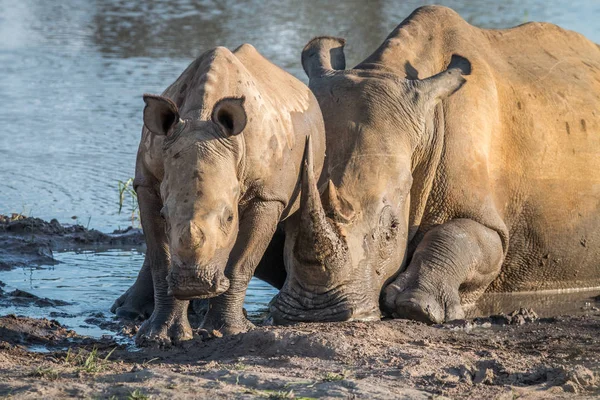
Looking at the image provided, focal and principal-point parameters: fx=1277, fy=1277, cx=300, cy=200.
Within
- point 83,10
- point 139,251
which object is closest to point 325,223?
point 139,251

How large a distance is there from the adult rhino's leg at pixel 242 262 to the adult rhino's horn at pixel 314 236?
293mm

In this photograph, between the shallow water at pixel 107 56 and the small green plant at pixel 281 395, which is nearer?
the small green plant at pixel 281 395

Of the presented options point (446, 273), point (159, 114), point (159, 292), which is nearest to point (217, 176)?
point (159, 114)

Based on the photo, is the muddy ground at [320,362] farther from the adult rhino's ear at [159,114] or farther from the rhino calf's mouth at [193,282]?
the adult rhino's ear at [159,114]

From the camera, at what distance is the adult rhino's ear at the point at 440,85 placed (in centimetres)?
945

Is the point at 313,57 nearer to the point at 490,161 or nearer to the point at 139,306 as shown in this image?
the point at 490,161

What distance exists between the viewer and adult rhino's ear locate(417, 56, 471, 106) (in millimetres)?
9445

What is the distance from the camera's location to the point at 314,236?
8.36 metres

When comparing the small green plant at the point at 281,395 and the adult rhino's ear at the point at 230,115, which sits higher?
the adult rhino's ear at the point at 230,115

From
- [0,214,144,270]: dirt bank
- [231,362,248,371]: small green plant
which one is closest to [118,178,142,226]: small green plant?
[0,214,144,270]: dirt bank

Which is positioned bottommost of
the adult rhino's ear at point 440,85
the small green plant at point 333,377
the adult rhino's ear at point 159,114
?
the small green plant at point 333,377

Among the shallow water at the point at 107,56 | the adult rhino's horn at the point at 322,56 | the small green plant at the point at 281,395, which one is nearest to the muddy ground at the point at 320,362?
the small green plant at the point at 281,395

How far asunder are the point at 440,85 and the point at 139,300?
8.95ft

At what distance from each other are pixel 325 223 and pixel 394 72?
6.07 feet
